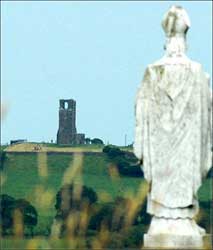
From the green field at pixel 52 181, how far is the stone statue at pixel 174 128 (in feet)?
1.21

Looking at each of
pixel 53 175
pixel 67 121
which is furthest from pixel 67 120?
pixel 53 175

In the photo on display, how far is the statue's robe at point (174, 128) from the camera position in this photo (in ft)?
52.9

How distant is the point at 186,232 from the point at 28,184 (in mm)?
20589

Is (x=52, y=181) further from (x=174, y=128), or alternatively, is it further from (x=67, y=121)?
(x=174, y=128)

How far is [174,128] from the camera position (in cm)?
1612

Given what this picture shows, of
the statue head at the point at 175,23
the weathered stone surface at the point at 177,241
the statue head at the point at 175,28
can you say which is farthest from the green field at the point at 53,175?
the statue head at the point at 175,23

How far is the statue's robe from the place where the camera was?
16.1m

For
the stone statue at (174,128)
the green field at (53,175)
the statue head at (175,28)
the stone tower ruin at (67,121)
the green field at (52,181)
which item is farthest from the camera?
the green field at (53,175)

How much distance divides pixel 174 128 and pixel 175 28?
1347 millimetres

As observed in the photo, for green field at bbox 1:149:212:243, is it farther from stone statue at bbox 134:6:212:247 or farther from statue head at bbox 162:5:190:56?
statue head at bbox 162:5:190:56

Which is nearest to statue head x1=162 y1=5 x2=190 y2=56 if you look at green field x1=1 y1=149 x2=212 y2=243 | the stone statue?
the stone statue

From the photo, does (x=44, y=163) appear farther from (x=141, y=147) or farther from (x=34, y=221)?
(x=34, y=221)

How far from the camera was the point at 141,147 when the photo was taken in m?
16.5

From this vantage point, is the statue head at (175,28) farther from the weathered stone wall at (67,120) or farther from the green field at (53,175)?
the weathered stone wall at (67,120)
